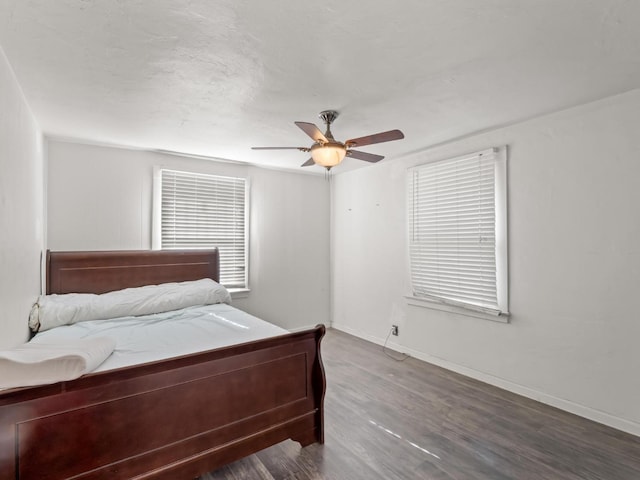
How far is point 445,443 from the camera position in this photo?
2.23 m

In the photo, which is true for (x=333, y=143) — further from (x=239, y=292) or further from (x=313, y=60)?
(x=239, y=292)

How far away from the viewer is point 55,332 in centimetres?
248

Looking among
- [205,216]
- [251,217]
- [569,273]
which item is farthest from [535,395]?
[205,216]

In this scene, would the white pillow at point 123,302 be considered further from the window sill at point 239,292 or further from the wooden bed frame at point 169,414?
the wooden bed frame at point 169,414

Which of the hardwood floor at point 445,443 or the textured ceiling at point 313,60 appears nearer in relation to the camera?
the textured ceiling at point 313,60

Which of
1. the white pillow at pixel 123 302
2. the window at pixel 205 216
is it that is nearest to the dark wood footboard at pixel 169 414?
the white pillow at pixel 123 302

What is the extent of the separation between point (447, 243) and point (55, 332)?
3599 millimetres

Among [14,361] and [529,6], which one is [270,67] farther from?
[14,361]

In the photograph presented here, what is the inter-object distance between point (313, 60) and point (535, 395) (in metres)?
3.17

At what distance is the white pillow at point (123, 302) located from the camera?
103 inches

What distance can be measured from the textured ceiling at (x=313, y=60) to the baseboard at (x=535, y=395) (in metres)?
2.36

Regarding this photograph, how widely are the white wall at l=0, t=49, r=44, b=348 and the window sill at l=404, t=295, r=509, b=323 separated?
11.5 ft

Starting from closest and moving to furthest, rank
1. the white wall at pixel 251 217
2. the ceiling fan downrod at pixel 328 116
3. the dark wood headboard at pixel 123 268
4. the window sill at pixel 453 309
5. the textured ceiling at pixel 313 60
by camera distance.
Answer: the textured ceiling at pixel 313 60 < the ceiling fan downrod at pixel 328 116 < the window sill at pixel 453 309 < the dark wood headboard at pixel 123 268 < the white wall at pixel 251 217

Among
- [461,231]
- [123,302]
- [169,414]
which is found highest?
[461,231]
